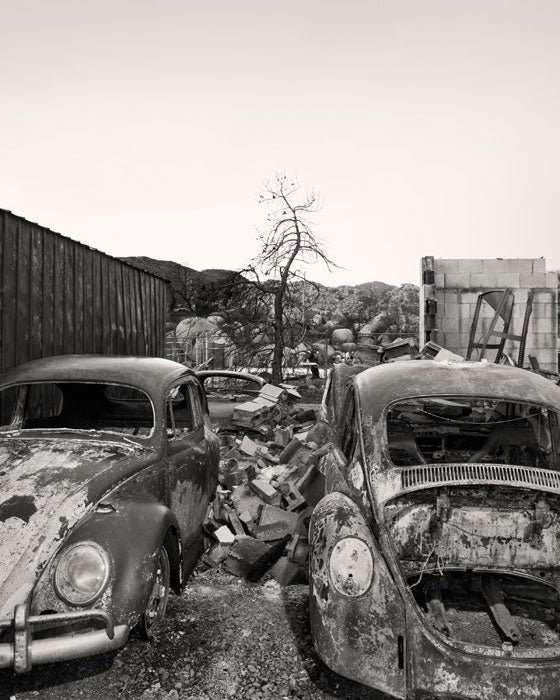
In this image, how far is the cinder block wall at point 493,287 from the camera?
11133 millimetres

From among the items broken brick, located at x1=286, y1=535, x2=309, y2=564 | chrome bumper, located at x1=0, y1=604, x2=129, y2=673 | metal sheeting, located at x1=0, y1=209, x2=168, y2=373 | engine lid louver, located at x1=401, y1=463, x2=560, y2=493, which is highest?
metal sheeting, located at x1=0, y1=209, x2=168, y2=373

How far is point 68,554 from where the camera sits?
2621 mm

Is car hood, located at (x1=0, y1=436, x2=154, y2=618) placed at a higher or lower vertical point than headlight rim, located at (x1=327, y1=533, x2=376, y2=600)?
higher

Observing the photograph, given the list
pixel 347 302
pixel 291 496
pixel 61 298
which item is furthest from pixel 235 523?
pixel 347 302

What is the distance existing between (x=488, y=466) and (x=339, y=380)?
2.44 metres

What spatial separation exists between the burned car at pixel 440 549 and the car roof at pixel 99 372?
4.64ft

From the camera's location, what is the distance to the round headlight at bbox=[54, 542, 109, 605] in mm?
2525

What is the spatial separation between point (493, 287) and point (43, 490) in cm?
1007

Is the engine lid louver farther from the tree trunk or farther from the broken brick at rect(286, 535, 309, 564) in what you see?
the tree trunk

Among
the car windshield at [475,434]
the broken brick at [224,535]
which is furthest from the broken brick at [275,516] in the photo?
the car windshield at [475,434]

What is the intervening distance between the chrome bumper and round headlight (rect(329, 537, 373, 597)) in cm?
103

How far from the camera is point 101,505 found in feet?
9.66

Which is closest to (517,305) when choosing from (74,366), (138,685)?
(74,366)

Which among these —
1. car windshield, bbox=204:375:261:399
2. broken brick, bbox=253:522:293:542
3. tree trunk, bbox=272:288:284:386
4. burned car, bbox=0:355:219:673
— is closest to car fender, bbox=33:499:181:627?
burned car, bbox=0:355:219:673
